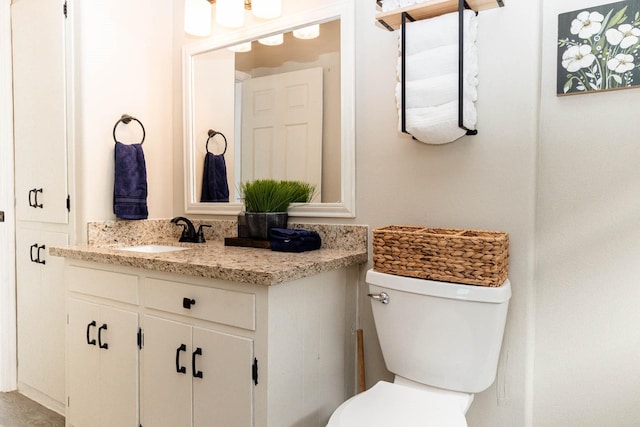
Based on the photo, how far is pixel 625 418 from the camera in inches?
52.1

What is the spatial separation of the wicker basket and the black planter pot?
20.3 inches

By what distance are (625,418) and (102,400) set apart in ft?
6.12

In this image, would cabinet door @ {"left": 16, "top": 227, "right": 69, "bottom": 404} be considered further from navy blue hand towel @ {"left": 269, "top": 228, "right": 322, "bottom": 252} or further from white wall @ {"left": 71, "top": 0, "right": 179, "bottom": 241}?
navy blue hand towel @ {"left": 269, "top": 228, "right": 322, "bottom": 252}

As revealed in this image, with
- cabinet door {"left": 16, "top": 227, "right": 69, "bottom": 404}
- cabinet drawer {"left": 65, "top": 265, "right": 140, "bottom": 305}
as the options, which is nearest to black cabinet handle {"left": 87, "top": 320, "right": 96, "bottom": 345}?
cabinet drawer {"left": 65, "top": 265, "right": 140, "bottom": 305}

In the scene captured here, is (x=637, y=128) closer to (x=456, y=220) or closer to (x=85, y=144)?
(x=456, y=220)

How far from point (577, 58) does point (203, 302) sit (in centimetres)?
143

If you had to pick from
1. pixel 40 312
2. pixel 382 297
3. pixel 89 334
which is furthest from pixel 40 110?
Result: pixel 382 297

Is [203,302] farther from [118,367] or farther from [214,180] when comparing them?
[214,180]

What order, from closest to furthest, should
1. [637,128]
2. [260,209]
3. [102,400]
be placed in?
1. [637,128]
2. [102,400]
3. [260,209]

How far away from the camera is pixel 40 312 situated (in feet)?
7.22

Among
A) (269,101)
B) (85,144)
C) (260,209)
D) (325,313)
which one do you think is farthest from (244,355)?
(85,144)

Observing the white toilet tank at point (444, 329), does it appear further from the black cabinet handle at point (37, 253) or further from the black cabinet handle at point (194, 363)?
the black cabinet handle at point (37, 253)

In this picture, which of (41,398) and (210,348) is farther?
(41,398)

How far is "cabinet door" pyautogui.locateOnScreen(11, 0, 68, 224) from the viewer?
6.69 feet
